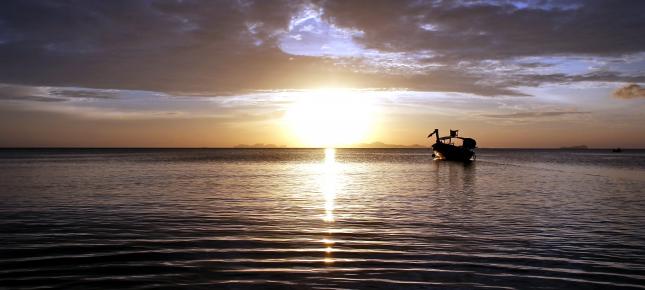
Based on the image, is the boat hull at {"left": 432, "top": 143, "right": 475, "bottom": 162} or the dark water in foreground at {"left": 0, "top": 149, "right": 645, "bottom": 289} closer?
the dark water in foreground at {"left": 0, "top": 149, "right": 645, "bottom": 289}

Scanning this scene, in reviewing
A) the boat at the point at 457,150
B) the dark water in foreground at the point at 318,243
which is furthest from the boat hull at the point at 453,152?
the dark water in foreground at the point at 318,243

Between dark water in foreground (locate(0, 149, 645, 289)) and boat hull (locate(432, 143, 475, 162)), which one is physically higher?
boat hull (locate(432, 143, 475, 162))

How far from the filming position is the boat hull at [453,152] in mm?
102000

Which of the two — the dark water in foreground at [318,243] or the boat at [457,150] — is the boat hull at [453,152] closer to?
the boat at [457,150]

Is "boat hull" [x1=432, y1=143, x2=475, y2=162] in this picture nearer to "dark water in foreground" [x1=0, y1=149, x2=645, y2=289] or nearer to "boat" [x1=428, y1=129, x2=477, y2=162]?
"boat" [x1=428, y1=129, x2=477, y2=162]

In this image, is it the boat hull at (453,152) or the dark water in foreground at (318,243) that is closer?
the dark water in foreground at (318,243)

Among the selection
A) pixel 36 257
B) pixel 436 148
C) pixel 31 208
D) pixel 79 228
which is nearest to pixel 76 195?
pixel 31 208

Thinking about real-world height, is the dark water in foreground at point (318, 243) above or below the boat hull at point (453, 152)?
below

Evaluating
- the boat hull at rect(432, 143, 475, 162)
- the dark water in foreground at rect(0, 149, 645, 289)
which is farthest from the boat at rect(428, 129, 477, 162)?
the dark water in foreground at rect(0, 149, 645, 289)

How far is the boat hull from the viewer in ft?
335

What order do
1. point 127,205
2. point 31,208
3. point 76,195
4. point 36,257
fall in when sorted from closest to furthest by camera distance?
point 36,257
point 31,208
point 127,205
point 76,195

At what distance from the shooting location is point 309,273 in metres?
11.9

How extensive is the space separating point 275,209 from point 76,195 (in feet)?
50.9

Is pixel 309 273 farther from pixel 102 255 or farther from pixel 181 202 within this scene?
pixel 181 202
